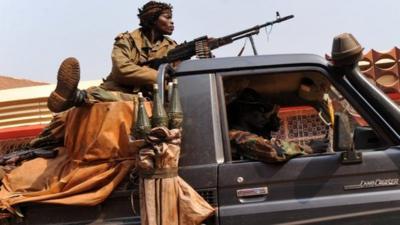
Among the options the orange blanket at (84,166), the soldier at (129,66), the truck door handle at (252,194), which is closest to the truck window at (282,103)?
the truck door handle at (252,194)

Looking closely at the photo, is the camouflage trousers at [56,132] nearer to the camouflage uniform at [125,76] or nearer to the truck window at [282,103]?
the camouflage uniform at [125,76]

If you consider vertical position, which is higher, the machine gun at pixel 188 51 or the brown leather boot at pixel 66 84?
the machine gun at pixel 188 51

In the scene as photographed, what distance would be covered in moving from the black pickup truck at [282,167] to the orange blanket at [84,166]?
0.08 metres

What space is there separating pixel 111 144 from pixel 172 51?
1520mm

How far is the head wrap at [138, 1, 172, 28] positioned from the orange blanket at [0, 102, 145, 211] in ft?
4.85

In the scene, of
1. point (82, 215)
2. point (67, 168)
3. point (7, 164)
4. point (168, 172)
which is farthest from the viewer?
point (7, 164)

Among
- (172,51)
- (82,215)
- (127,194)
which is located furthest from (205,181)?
(172,51)

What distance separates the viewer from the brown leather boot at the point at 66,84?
2.83 m

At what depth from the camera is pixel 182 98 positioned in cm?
290

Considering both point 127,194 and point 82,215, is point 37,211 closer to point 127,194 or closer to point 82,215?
point 82,215

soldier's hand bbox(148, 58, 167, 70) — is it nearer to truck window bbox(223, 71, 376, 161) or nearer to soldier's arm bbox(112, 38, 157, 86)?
soldier's arm bbox(112, 38, 157, 86)

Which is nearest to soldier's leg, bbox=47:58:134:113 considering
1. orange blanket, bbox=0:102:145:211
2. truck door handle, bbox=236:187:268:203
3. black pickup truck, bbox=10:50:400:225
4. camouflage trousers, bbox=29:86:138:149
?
orange blanket, bbox=0:102:145:211

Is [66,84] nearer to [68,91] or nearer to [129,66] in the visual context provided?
[68,91]

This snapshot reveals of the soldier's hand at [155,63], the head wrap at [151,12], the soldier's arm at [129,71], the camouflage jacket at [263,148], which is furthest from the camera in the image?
the head wrap at [151,12]
